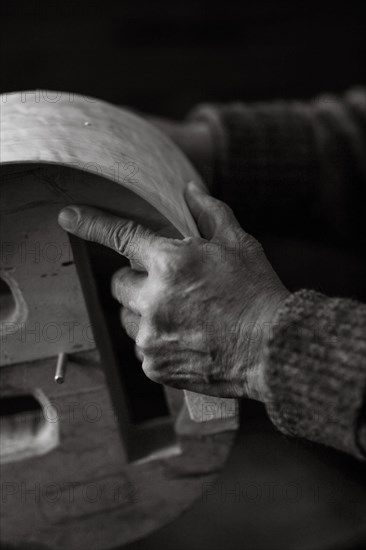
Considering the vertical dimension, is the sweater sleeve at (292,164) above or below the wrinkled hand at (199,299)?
below

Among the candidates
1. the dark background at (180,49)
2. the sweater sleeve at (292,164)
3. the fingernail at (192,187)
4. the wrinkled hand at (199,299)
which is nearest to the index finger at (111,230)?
the wrinkled hand at (199,299)

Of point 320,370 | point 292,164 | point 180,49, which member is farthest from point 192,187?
point 180,49

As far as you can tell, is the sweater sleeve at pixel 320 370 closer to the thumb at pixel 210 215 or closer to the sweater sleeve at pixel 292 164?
the thumb at pixel 210 215

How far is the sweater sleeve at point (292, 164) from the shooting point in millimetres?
912

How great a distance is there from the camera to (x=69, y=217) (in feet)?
1.58

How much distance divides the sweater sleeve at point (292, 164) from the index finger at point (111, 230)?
1.47ft

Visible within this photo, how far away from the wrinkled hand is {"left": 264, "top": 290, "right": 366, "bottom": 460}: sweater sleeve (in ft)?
0.07

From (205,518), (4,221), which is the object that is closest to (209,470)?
(4,221)

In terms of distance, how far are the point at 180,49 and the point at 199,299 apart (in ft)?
4.21

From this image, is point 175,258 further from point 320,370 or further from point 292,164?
point 292,164

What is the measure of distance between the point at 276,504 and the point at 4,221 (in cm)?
74

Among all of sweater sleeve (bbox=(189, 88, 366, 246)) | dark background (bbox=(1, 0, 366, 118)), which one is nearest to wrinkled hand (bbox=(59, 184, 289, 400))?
sweater sleeve (bbox=(189, 88, 366, 246))

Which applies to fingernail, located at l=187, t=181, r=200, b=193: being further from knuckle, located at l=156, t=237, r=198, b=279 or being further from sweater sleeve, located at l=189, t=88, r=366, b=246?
sweater sleeve, located at l=189, t=88, r=366, b=246

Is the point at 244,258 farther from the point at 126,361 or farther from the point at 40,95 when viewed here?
the point at 126,361
